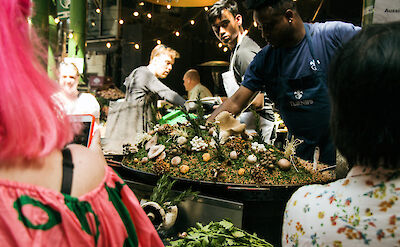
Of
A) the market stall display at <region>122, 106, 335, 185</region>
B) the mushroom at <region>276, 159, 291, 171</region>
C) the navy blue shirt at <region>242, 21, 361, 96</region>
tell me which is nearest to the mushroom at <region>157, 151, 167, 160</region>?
the market stall display at <region>122, 106, 335, 185</region>

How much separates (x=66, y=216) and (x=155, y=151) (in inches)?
45.4

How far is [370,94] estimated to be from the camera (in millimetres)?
738

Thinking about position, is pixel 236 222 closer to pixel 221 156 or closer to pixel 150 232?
pixel 221 156

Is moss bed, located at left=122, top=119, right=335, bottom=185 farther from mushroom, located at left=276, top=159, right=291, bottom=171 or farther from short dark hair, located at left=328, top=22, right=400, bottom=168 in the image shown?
short dark hair, located at left=328, top=22, right=400, bottom=168

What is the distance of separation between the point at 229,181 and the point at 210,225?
0.72 feet

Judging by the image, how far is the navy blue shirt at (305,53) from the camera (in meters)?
1.95

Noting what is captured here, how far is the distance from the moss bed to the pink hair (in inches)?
39.3

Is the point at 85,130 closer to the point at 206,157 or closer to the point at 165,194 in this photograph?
the point at 165,194

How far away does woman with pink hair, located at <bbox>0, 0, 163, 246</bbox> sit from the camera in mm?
695

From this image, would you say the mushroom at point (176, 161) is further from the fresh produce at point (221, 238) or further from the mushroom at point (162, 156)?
the fresh produce at point (221, 238)

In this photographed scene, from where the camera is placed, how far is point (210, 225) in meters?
1.52

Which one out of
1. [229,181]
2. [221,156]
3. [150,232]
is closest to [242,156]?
[221,156]

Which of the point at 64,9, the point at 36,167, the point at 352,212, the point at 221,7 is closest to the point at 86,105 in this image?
the point at 221,7

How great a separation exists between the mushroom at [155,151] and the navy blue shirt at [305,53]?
765 millimetres
